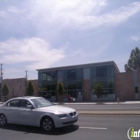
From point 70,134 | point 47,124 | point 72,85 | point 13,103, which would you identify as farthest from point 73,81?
point 70,134

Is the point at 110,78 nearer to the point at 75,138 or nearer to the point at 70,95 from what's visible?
the point at 70,95

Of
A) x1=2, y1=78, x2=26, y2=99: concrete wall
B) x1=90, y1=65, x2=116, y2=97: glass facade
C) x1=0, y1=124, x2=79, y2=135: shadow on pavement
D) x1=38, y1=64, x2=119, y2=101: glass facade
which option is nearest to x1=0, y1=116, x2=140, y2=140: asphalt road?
x1=0, y1=124, x2=79, y2=135: shadow on pavement

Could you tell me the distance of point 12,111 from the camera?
401 inches

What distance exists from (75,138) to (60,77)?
4156cm

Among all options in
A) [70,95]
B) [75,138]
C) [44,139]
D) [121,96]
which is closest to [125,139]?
[75,138]

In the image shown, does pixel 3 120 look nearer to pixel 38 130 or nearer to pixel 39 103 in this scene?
pixel 39 103

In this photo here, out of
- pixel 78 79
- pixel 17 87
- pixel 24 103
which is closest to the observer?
pixel 24 103

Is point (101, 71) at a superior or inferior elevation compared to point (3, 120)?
superior

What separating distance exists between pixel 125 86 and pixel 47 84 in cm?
1861

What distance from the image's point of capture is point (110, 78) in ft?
144

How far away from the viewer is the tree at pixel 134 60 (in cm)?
6813

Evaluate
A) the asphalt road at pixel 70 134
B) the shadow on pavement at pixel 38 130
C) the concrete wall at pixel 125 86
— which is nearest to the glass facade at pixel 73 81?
the concrete wall at pixel 125 86

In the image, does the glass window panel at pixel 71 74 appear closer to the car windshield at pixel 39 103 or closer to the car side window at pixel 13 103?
the car side window at pixel 13 103

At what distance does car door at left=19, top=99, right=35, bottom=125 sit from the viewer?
30.7ft
